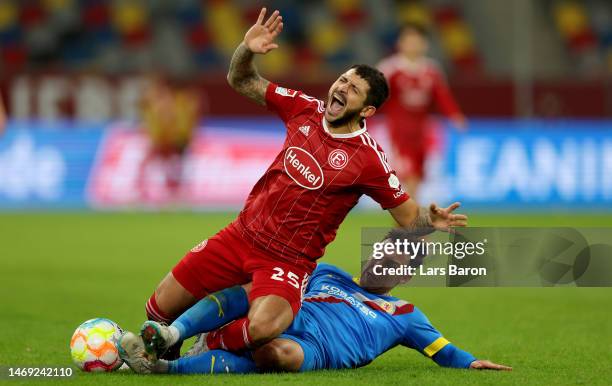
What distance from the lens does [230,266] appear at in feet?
21.6

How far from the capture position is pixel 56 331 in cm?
767

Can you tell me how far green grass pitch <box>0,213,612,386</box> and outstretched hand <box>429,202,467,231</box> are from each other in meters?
A: 0.79

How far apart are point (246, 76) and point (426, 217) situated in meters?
1.46

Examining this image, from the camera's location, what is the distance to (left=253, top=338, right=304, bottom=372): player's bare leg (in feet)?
19.9

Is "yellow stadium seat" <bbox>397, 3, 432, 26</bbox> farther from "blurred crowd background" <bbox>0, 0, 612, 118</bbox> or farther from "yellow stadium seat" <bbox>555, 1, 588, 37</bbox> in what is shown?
"yellow stadium seat" <bbox>555, 1, 588, 37</bbox>

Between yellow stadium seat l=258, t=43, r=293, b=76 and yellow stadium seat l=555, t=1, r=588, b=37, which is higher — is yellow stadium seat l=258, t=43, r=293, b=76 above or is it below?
below

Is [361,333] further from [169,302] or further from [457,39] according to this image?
[457,39]

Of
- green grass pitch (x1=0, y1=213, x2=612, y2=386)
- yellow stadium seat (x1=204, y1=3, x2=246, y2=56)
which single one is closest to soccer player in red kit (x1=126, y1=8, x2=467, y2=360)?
green grass pitch (x1=0, y1=213, x2=612, y2=386)

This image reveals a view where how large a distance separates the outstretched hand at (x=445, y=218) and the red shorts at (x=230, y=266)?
0.76 m

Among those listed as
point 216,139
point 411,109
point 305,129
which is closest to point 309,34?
point 216,139

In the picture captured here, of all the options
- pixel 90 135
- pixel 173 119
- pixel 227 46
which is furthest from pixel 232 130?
pixel 227 46

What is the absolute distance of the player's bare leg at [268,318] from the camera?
598cm

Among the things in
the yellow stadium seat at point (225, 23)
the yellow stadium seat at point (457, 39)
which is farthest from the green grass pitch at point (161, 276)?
the yellow stadium seat at point (225, 23)

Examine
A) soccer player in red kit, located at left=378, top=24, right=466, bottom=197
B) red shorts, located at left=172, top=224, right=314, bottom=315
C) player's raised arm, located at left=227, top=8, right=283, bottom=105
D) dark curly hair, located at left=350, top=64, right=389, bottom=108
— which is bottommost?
red shorts, located at left=172, top=224, right=314, bottom=315
